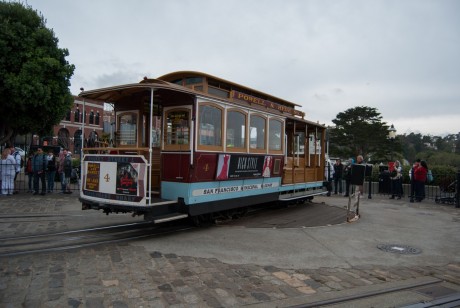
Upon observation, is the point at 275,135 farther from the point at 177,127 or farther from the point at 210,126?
the point at 177,127

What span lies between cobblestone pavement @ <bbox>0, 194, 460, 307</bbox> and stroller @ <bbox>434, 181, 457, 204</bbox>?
30.9ft

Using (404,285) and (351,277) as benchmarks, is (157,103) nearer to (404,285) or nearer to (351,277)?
(351,277)

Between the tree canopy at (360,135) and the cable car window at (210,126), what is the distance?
47.4 meters

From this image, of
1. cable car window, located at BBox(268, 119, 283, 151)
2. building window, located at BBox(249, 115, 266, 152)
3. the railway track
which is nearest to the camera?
the railway track

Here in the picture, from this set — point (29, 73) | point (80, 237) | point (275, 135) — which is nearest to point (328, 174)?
point (275, 135)

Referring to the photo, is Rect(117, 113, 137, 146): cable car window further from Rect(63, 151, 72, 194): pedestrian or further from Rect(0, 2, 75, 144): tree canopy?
Rect(0, 2, 75, 144): tree canopy

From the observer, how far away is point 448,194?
51.4 ft

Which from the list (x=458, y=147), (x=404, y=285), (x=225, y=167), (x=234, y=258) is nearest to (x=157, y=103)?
(x=225, y=167)

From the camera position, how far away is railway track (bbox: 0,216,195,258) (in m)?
6.64

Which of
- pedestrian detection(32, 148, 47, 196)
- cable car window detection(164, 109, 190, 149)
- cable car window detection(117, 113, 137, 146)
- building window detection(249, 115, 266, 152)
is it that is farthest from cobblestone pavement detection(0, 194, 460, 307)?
pedestrian detection(32, 148, 47, 196)

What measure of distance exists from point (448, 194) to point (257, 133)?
1017cm

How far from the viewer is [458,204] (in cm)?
1431

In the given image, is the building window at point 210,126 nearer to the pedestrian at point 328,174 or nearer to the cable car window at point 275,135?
the cable car window at point 275,135

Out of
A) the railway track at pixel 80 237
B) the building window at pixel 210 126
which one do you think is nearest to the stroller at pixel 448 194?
the building window at pixel 210 126
